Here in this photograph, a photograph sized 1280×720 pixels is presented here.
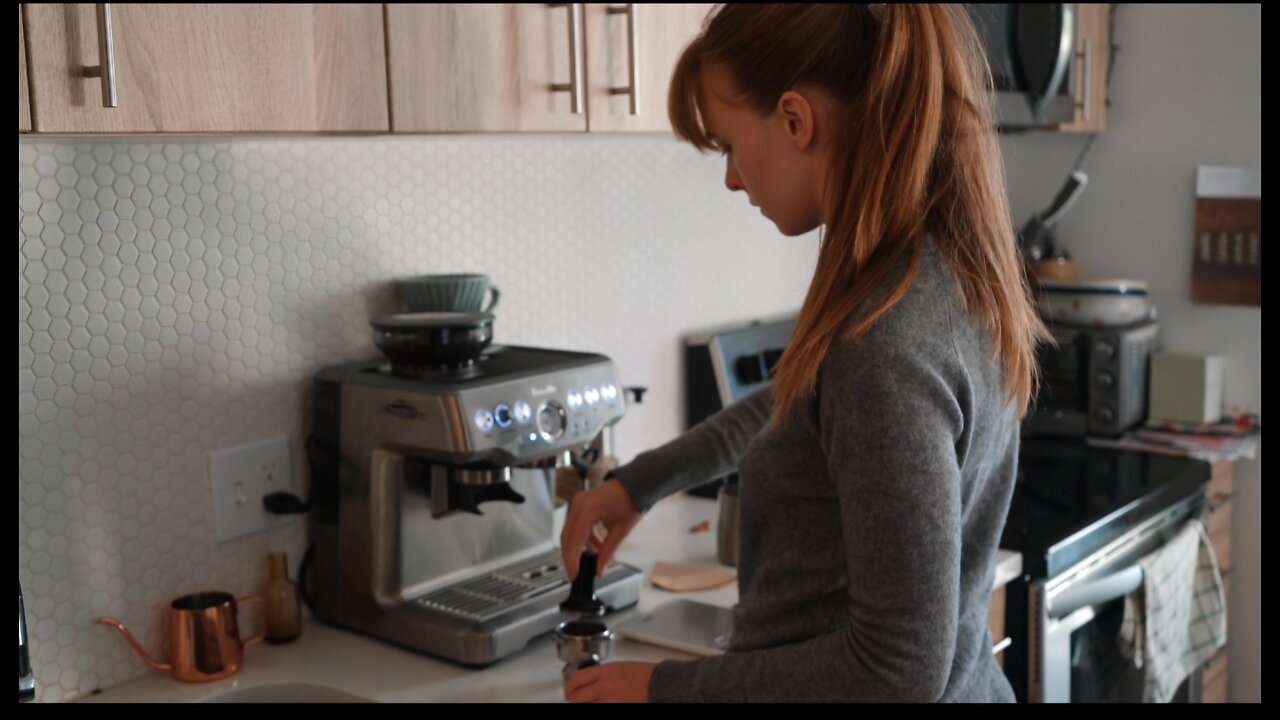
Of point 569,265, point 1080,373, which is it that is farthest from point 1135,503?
point 569,265

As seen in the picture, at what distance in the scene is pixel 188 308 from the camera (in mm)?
1625

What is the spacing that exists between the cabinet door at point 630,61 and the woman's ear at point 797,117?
56cm

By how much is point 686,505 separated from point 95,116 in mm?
1486

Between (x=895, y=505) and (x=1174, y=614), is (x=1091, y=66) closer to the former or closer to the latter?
(x=1174, y=614)

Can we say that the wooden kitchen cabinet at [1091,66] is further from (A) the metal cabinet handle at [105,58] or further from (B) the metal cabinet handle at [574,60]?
(A) the metal cabinet handle at [105,58]

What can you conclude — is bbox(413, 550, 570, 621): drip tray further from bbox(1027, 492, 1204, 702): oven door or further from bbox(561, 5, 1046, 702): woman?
bbox(1027, 492, 1204, 702): oven door

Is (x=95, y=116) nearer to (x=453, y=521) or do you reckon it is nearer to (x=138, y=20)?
(x=138, y=20)

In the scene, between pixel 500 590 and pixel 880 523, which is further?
pixel 500 590

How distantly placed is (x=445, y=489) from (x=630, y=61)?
23.9 inches

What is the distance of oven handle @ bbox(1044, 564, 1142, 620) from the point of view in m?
2.07

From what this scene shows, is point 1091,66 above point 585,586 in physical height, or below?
above

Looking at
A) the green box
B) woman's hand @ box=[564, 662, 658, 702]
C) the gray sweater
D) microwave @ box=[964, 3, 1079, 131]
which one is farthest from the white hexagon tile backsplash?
the green box

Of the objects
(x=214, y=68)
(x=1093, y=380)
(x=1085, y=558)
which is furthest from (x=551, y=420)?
(x=1093, y=380)

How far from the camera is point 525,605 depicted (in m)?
1.68
